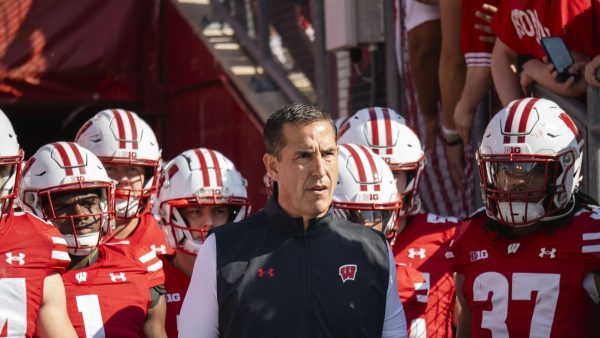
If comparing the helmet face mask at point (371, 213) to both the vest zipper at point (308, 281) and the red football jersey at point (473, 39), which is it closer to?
the red football jersey at point (473, 39)

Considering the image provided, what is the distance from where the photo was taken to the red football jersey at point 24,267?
4.12 metres

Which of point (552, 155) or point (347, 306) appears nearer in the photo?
point (347, 306)

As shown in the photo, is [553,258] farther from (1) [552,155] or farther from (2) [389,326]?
(2) [389,326]

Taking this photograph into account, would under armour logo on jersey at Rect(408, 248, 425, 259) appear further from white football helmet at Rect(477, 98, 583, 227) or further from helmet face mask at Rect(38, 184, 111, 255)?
helmet face mask at Rect(38, 184, 111, 255)

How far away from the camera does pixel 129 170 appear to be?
6.17 m

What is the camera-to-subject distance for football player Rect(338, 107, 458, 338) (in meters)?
4.86

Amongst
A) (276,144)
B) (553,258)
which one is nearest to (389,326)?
(276,144)

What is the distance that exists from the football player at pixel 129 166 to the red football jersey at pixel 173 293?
69cm

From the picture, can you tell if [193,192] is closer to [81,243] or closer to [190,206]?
[190,206]

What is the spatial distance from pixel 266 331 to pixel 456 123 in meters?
2.83

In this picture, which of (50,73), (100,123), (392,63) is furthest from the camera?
(50,73)

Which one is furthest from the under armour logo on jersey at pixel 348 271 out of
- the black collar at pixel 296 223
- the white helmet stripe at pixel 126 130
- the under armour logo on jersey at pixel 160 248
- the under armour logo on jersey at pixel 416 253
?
the white helmet stripe at pixel 126 130

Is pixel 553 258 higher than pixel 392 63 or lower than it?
lower

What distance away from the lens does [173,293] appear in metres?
5.02
